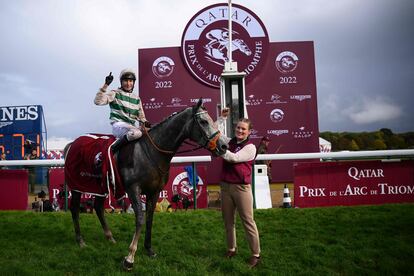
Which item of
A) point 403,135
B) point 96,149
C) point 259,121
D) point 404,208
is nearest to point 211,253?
point 96,149

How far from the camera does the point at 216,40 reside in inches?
627

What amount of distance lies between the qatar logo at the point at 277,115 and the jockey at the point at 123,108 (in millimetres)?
11436

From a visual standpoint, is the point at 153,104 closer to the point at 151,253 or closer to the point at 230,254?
the point at 151,253

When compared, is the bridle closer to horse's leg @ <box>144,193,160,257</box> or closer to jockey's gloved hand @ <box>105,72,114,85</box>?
horse's leg @ <box>144,193,160,257</box>

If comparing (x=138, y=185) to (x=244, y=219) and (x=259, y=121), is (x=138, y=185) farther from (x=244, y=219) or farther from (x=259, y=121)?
(x=259, y=121)

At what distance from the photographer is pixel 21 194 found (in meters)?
7.55

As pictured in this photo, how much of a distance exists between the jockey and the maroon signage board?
34.9 feet

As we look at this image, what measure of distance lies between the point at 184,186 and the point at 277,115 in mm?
8778

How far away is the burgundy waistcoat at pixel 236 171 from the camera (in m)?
3.87

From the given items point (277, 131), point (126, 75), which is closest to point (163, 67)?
point (277, 131)

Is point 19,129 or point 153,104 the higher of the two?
point 153,104

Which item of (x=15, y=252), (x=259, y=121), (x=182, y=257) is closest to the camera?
(x=182, y=257)

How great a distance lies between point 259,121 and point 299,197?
8.52 meters

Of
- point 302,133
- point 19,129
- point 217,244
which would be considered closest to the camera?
point 217,244
